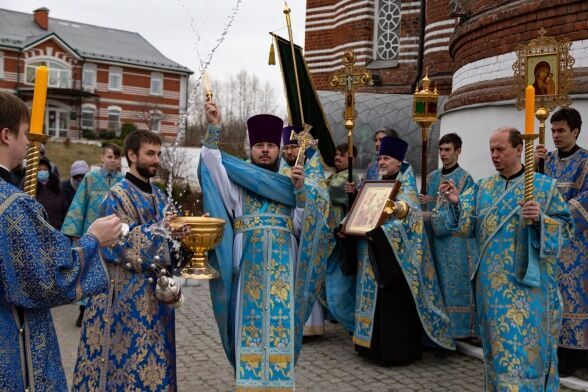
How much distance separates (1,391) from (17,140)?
36.6 inches

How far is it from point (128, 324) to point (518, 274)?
7.94 feet

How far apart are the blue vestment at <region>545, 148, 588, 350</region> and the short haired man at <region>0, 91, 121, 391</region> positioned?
13.3 ft

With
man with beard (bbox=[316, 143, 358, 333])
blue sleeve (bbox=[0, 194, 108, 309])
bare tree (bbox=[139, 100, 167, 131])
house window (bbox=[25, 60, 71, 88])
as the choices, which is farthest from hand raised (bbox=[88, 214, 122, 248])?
house window (bbox=[25, 60, 71, 88])

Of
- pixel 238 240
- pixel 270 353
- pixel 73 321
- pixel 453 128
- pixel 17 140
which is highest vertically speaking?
pixel 453 128

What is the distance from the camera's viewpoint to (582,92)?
600 centimetres

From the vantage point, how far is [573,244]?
5.46m

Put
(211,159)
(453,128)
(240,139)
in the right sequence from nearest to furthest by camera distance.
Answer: (211,159) < (453,128) < (240,139)

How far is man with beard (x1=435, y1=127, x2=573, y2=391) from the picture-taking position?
415 centimetres

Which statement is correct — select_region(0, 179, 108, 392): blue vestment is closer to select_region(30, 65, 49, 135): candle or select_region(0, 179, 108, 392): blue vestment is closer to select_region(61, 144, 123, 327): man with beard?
select_region(30, 65, 49, 135): candle

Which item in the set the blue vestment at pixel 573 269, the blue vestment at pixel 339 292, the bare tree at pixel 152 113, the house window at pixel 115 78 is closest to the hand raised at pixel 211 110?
the blue vestment at pixel 339 292

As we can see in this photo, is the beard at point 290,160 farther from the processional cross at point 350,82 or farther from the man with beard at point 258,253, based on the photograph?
the man with beard at point 258,253

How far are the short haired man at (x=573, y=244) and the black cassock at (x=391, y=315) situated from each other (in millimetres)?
1257

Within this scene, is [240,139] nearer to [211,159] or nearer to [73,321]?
[73,321]

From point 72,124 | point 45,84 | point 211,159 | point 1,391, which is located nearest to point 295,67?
point 211,159
